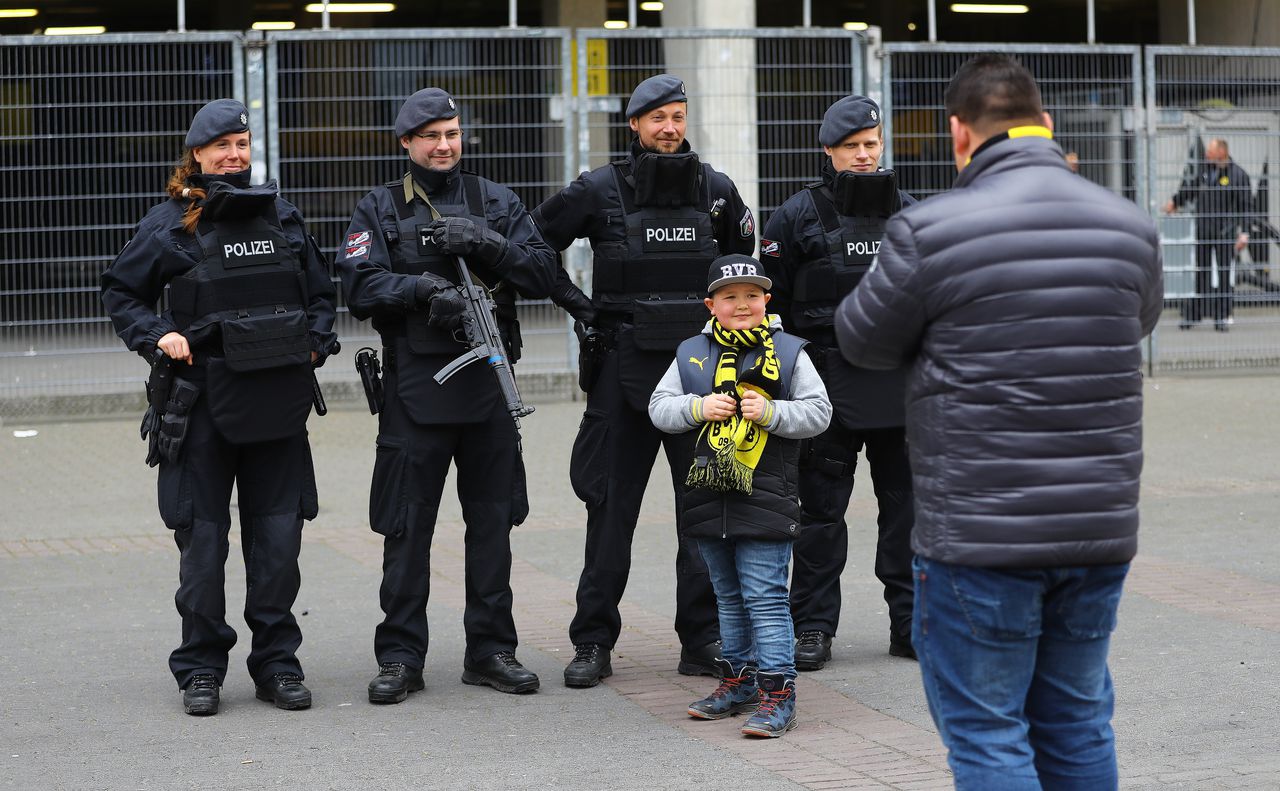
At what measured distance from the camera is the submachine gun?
572 centimetres

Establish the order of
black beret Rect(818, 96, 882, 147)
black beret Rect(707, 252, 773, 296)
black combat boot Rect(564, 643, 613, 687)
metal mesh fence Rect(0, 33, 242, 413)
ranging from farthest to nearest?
metal mesh fence Rect(0, 33, 242, 413) → black beret Rect(818, 96, 882, 147) → black combat boot Rect(564, 643, 613, 687) → black beret Rect(707, 252, 773, 296)

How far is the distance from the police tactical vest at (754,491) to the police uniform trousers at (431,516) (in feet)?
2.72

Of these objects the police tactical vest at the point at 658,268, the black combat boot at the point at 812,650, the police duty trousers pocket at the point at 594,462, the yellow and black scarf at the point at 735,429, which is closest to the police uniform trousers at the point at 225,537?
the police duty trousers pocket at the point at 594,462

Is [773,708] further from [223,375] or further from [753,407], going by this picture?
[223,375]

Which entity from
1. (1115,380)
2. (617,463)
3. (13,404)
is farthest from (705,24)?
(1115,380)

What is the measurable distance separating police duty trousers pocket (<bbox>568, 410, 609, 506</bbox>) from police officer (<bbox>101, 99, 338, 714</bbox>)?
996mm

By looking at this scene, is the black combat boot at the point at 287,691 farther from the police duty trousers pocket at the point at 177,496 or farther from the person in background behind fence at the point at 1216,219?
the person in background behind fence at the point at 1216,219

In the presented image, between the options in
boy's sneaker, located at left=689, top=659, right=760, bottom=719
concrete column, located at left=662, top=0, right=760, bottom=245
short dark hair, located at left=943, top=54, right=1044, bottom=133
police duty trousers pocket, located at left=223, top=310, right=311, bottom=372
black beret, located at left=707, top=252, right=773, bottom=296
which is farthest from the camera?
concrete column, located at left=662, top=0, right=760, bottom=245

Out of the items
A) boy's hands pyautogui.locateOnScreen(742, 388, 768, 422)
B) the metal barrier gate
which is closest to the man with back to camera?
boy's hands pyautogui.locateOnScreen(742, 388, 768, 422)

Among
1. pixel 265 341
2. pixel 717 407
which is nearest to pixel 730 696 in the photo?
pixel 717 407

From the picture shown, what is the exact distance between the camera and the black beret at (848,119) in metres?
6.23

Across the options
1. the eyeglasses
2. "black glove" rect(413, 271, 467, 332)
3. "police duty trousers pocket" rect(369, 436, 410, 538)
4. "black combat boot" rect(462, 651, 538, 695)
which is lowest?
"black combat boot" rect(462, 651, 538, 695)

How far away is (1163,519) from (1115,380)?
588 cm

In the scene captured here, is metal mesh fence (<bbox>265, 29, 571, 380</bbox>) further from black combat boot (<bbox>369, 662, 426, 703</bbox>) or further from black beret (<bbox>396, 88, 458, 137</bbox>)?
black combat boot (<bbox>369, 662, 426, 703</bbox>)
